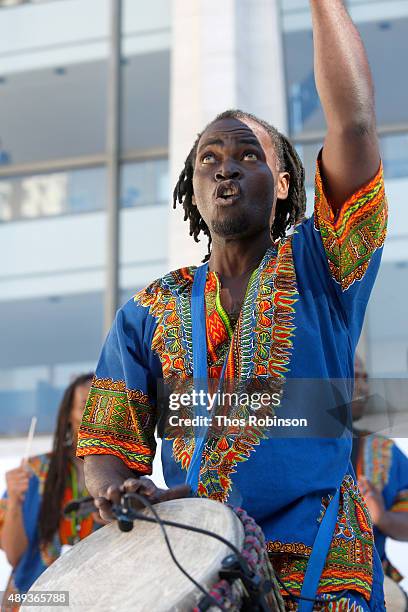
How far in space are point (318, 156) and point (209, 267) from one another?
0.38 metres

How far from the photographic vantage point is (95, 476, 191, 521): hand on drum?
1722mm

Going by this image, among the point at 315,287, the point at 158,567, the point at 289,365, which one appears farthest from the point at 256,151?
the point at 158,567

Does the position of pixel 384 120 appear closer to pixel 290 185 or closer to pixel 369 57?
pixel 369 57

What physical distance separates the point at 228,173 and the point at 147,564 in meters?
0.85

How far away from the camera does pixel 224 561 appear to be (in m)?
1.58

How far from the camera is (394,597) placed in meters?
3.61

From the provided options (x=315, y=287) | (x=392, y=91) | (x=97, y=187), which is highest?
(x=392, y=91)

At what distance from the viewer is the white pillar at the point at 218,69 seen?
6331mm

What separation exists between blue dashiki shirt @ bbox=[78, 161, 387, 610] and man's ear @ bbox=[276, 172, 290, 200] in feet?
0.74

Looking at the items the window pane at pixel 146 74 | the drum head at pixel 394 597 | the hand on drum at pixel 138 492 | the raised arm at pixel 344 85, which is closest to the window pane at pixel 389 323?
the window pane at pixel 146 74

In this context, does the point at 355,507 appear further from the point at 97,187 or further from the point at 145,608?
the point at 97,187

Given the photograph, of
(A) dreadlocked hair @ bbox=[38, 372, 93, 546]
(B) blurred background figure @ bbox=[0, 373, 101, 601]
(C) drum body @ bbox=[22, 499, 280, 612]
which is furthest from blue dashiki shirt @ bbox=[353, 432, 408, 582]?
(C) drum body @ bbox=[22, 499, 280, 612]

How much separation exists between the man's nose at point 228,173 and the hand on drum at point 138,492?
0.68 meters

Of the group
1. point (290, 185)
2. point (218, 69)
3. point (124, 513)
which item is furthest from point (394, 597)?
point (218, 69)
